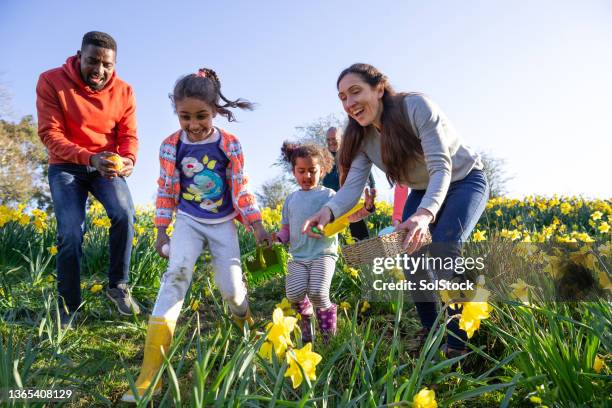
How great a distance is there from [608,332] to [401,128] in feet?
4.08

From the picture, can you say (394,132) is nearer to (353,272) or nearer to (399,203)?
(353,272)

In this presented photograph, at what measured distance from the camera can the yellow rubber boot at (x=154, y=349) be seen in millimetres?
2021

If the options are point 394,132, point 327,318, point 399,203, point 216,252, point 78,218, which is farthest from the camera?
point 399,203

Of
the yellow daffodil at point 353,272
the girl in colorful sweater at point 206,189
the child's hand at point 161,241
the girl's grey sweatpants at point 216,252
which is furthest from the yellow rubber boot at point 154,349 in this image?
the yellow daffodil at point 353,272

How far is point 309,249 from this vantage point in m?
2.98

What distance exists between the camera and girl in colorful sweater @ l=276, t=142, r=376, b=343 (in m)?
2.82

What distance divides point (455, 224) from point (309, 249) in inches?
41.5

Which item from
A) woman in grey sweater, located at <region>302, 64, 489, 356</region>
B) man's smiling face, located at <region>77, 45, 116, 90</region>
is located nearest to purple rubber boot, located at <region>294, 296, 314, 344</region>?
woman in grey sweater, located at <region>302, 64, 489, 356</region>

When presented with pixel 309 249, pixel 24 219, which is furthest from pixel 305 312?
pixel 24 219

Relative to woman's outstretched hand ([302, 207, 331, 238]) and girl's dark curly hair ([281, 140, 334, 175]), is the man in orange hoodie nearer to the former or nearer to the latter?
girl's dark curly hair ([281, 140, 334, 175])

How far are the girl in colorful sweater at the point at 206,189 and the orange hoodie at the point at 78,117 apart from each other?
2.49 feet

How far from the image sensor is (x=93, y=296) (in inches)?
136

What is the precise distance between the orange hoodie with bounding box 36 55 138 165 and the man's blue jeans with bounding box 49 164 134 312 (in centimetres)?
15

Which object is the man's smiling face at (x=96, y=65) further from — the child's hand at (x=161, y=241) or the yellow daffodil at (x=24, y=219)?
the yellow daffodil at (x=24, y=219)
